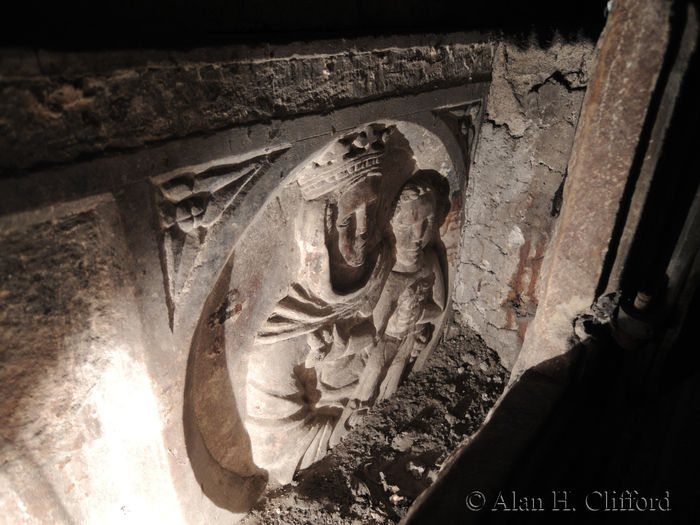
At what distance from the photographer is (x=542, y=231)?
7.67 feet

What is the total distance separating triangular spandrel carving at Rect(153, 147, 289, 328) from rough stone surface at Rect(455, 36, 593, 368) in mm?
1354

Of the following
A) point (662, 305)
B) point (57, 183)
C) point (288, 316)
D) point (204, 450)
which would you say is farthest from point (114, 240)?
point (662, 305)

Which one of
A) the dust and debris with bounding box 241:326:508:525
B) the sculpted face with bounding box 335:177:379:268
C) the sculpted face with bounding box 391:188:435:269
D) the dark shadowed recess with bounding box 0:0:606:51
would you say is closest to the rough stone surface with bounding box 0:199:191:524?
the dark shadowed recess with bounding box 0:0:606:51

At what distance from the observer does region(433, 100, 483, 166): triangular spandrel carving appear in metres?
2.03

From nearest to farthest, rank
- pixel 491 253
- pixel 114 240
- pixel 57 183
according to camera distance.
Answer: pixel 57 183 < pixel 114 240 < pixel 491 253

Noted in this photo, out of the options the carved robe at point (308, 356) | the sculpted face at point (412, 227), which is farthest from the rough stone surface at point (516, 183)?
the carved robe at point (308, 356)

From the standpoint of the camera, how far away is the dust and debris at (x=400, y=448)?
205 centimetres

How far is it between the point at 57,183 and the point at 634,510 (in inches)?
74.5

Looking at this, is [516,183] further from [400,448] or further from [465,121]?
[400,448]

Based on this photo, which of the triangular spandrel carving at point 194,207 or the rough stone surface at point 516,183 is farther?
the rough stone surface at point 516,183

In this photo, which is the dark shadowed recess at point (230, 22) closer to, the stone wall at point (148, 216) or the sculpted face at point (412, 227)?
the stone wall at point (148, 216)

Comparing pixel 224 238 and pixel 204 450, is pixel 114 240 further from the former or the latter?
pixel 204 450

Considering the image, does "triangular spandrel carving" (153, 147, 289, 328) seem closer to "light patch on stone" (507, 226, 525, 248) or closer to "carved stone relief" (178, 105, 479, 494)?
"carved stone relief" (178, 105, 479, 494)

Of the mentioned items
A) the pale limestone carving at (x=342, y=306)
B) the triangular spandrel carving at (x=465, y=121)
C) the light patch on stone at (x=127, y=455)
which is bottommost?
the light patch on stone at (x=127, y=455)
